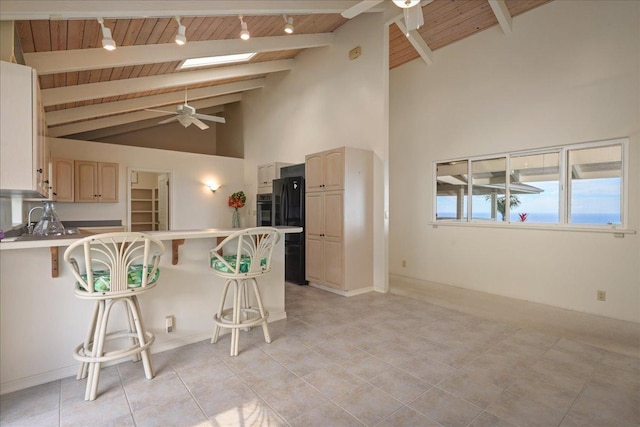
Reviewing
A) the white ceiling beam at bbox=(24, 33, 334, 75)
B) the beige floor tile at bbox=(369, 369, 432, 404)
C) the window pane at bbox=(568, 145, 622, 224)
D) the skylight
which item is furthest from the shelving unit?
the window pane at bbox=(568, 145, 622, 224)

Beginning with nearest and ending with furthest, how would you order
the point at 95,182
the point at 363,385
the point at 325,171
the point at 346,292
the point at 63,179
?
the point at 363,385 → the point at 346,292 → the point at 325,171 → the point at 63,179 → the point at 95,182

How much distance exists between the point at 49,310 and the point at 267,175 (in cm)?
484

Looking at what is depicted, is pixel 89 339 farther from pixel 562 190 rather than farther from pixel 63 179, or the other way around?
pixel 562 190

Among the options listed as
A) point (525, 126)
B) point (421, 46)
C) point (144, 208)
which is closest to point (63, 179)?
point (144, 208)

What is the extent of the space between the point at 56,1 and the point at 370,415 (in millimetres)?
3652

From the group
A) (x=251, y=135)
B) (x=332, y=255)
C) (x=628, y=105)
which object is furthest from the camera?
(x=251, y=135)

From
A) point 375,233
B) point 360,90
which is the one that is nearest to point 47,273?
point 375,233

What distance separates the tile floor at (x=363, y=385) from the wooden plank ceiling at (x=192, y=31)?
2945 millimetres

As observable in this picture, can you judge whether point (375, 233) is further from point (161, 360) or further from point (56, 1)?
point (56, 1)

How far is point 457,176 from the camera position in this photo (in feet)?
16.6

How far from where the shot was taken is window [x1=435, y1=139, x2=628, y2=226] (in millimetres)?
3604

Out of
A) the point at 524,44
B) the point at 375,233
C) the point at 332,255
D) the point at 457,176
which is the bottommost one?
the point at 332,255

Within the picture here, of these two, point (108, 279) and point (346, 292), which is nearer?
point (108, 279)

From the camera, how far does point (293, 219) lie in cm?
507
